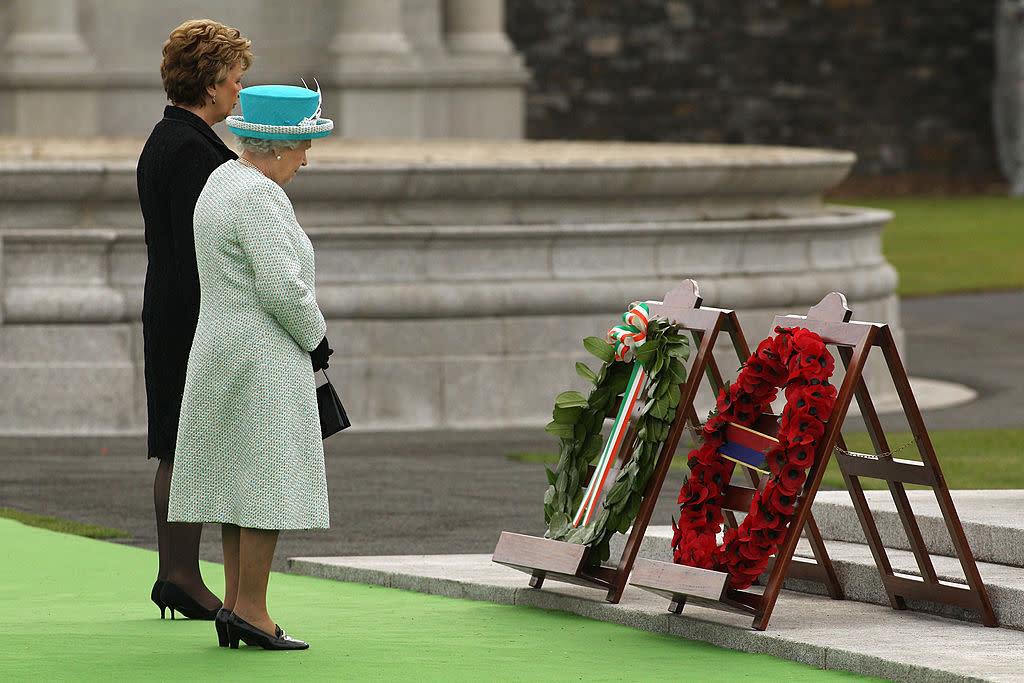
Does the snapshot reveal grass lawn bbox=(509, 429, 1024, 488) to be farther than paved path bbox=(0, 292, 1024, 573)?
Yes

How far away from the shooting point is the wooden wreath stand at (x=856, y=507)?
5.98m

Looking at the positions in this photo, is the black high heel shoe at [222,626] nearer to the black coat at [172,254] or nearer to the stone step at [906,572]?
the black coat at [172,254]

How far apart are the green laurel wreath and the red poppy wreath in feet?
0.68

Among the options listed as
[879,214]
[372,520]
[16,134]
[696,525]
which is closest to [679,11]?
A: [16,134]

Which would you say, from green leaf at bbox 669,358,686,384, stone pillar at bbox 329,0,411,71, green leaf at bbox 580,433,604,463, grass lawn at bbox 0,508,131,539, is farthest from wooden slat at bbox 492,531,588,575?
stone pillar at bbox 329,0,411,71

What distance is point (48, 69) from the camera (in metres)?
18.2

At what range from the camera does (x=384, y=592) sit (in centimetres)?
720

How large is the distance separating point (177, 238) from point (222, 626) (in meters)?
1.16

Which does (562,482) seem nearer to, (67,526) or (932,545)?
(932,545)

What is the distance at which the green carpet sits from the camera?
566 cm

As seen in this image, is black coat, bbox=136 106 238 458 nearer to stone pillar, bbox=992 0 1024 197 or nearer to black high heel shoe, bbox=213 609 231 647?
black high heel shoe, bbox=213 609 231 647

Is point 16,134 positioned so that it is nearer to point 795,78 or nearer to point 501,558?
point 501,558

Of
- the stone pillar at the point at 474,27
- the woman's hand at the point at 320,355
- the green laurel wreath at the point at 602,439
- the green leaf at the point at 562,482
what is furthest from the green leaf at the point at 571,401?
the stone pillar at the point at 474,27

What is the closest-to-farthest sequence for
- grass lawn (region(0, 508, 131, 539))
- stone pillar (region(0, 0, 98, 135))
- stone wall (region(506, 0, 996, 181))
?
1. grass lawn (region(0, 508, 131, 539))
2. stone pillar (region(0, 0, 98, 135))
3. stone wall (region(506, 0, 996, 181))
